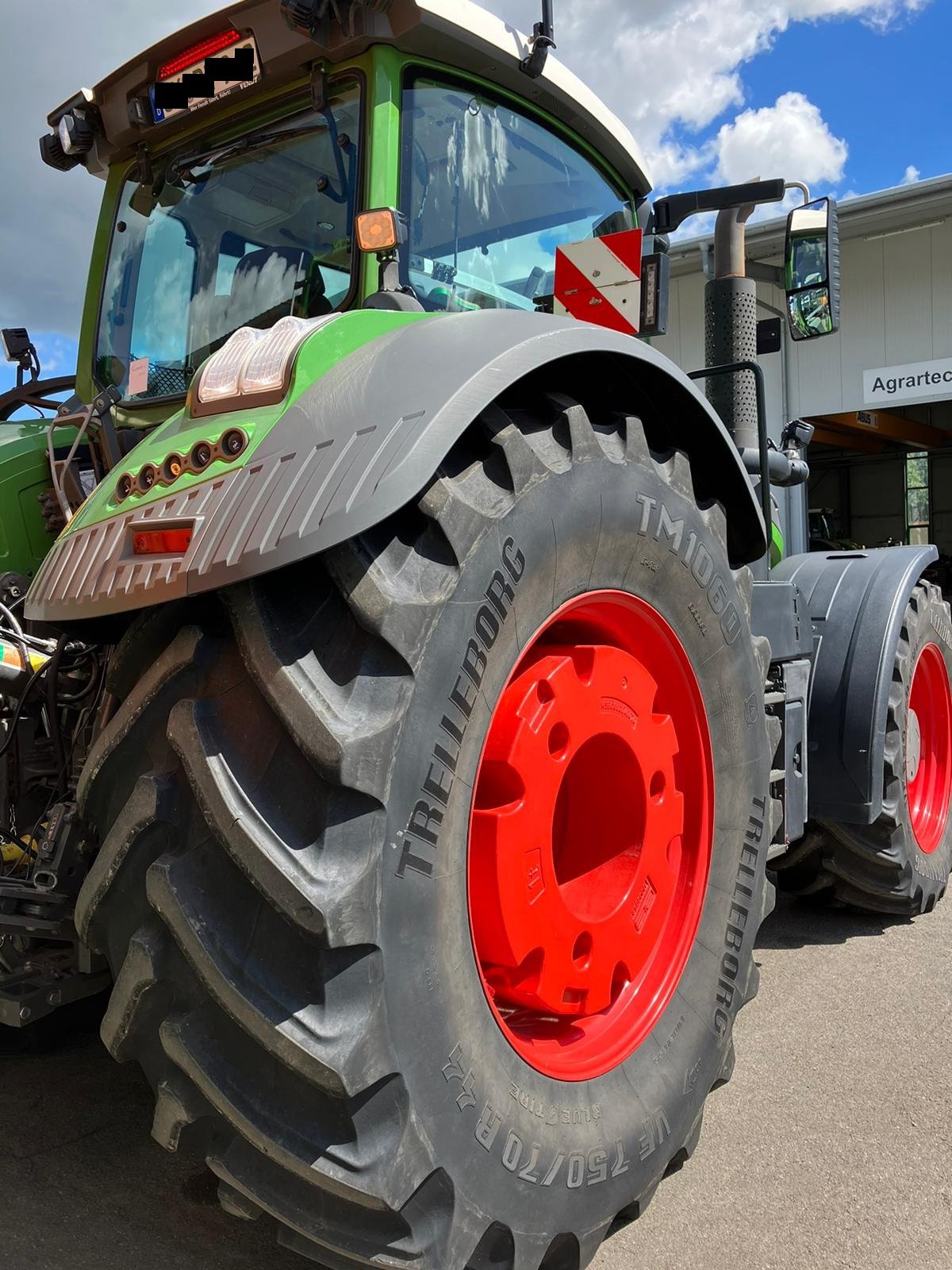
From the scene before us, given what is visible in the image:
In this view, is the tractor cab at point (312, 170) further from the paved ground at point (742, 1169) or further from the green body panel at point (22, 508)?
the paved ground at point (742, 1169)

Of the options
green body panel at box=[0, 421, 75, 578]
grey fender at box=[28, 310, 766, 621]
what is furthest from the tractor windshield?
grey fender at box=[28, 310, 766, 621]

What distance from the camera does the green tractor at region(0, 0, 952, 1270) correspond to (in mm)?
1294

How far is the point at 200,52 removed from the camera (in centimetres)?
243

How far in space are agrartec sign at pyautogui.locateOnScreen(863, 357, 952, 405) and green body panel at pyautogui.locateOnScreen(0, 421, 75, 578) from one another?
1509 cm

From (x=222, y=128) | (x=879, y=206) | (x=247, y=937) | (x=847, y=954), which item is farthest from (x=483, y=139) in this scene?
(x=879, y=206)

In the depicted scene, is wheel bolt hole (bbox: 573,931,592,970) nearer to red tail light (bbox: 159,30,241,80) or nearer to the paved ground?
the paved ground

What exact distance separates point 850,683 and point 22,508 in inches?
94.9

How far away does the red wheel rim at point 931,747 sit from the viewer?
147 inches

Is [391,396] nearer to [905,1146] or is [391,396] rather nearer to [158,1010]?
[158,1010]

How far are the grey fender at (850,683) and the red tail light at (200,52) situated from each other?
6.84 feet

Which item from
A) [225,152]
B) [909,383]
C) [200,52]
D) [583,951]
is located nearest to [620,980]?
[583,951]

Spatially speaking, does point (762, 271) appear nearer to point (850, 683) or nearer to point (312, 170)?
point (850, 683)

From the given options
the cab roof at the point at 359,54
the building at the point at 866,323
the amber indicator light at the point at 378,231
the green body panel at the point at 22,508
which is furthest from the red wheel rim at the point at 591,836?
the building at the point at 866,323

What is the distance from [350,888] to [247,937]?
6.6 inches
